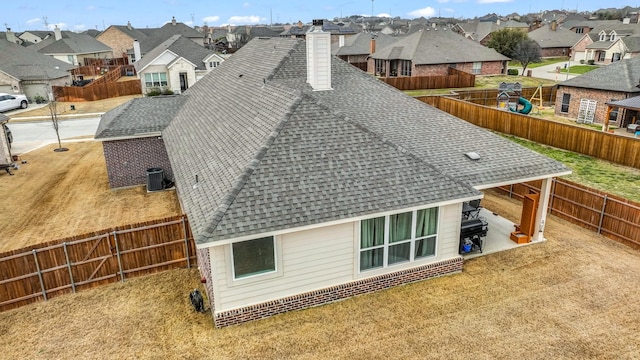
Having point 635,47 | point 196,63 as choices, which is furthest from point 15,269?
point 635,47

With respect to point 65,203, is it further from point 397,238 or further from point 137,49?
point 137,49

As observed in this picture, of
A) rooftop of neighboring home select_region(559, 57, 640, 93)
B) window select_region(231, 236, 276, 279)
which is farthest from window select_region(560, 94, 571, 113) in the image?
window select_region(231, 236, 276, 279)

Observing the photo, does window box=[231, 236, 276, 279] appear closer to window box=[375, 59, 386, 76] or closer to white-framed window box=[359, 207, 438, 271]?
white-framed window box=[359, 207, 438, 271]

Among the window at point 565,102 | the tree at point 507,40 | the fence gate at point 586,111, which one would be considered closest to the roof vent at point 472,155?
the fence gate at point 586,111

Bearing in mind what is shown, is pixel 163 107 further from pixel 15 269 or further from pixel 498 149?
pixel 498 149

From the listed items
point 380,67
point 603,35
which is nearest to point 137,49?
point 380,67

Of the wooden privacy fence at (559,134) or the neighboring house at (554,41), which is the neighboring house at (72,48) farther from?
the neighboring house at (554,41)
